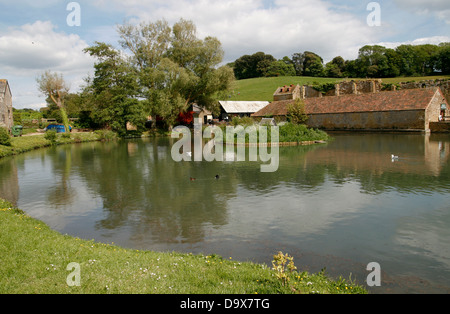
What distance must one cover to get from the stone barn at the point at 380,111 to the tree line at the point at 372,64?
129 ft

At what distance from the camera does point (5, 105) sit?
145ft

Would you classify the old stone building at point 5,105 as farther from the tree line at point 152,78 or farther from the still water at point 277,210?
the still water at point 277,210

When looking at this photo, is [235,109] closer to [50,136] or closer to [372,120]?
[372,120]

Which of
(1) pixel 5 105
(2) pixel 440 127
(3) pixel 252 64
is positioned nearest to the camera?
(2) pixel 440 127

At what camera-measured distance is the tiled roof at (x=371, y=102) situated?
44.3 meters

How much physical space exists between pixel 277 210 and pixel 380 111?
42.1m

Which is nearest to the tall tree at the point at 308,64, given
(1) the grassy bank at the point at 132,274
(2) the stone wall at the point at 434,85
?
(2) the stone wall at the point at 434,85

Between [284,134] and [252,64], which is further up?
[252,64]

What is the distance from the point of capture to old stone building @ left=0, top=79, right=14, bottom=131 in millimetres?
42653

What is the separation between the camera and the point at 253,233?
32.2 ft

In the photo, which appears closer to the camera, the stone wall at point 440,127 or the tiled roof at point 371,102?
the stone wall at point 440,127

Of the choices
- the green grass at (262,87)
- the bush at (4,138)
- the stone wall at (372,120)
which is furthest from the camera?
the green grass at (262,87)

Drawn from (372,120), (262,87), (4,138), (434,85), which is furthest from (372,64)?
(4,138)
